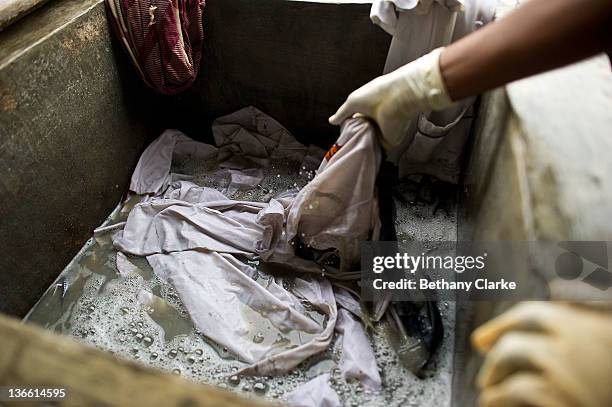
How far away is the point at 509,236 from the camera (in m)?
1.12

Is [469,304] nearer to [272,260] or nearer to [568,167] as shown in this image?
[568,167]

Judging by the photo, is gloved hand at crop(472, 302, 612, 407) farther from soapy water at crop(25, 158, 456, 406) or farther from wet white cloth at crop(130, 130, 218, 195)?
wet white cloth at crop(130, 130, 218, 195)

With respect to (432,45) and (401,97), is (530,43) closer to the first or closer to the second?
(401,97)

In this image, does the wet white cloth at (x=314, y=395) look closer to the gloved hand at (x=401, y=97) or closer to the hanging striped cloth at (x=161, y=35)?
the gloved hand at (x=401, y=97)

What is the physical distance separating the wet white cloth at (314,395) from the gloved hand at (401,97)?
2.96 feet

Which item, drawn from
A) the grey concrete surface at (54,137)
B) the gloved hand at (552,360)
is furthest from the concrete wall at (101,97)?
the gloved hand at (552,360)

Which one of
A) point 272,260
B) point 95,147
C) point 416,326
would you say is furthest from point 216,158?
point 416,326

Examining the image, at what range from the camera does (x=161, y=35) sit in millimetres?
2031

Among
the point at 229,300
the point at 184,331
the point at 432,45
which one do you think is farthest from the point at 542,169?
the point at 184,331

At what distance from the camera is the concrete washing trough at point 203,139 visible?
968 mm

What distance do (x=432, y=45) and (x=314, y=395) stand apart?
1.45 metres

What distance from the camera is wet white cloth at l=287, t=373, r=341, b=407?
148 centimetres

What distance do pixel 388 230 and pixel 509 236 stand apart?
0.70 meters

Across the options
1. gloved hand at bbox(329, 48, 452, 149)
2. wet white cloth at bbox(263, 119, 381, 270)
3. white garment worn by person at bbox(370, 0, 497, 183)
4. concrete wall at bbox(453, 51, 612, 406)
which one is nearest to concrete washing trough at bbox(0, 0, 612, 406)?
concrete wall at bbox(453, 51, 612, 406)
